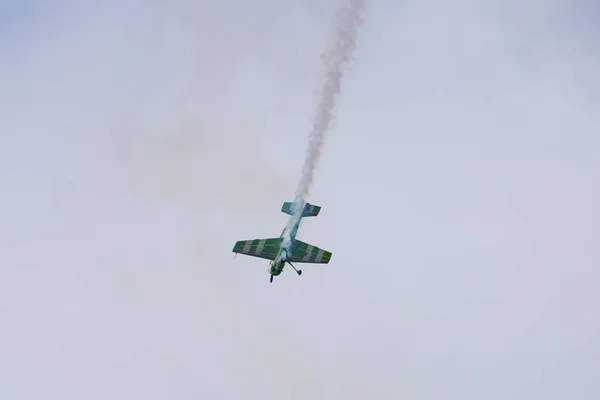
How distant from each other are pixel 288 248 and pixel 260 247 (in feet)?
11.5

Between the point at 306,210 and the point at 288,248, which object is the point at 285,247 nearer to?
the point at 288,248

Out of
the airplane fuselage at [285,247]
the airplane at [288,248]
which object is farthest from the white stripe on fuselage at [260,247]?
the airplane fuselage at [285,247]

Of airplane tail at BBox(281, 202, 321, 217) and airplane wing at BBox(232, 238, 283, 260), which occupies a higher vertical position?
airplane tail at BBox(281, 202, 321, 217)

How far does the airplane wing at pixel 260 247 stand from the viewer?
94.8 metres

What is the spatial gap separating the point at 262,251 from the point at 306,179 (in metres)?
8.64

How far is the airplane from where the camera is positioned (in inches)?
3644

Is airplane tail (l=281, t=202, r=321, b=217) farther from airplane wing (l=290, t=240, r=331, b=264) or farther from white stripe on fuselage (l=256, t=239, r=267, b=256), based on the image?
white stripe on fuselage (l=256, t=239, r=267, b=256)

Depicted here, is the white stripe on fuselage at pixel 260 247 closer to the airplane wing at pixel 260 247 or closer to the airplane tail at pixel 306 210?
the airplane wing at pixel 260 247

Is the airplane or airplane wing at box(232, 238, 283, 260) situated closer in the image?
the airplane

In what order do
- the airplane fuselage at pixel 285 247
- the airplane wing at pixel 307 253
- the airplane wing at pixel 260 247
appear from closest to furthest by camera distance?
the airplane fuselage at pixel 285 247 → the airplane wing at pixel 307 253 → the airplane wing at pixel 260 247

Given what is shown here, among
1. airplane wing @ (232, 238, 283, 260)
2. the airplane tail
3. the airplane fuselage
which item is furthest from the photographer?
the airplane tail

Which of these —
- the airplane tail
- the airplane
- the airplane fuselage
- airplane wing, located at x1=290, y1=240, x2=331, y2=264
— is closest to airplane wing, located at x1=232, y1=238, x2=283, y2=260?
the airplane

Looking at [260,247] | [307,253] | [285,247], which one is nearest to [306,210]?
[307,253]

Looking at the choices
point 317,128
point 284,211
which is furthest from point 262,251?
point 317,128
